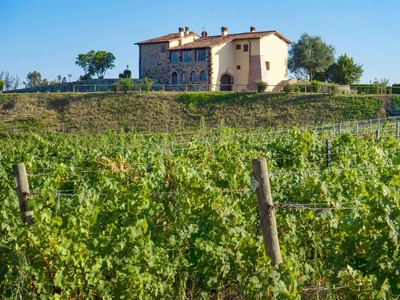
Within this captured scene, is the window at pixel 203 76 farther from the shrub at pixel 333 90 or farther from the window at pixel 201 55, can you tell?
the shrub at pixel 333 90

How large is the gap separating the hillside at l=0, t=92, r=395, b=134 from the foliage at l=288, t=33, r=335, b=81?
14156 mm

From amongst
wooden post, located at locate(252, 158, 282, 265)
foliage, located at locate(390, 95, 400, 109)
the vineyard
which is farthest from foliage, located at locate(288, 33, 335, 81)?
wooden post, located at locate(252, 158, 282, 265)

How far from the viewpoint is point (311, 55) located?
58156 mm

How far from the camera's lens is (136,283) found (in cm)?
586

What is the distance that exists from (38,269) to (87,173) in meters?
4.79

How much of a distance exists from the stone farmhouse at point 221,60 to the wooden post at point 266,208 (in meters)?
44.6

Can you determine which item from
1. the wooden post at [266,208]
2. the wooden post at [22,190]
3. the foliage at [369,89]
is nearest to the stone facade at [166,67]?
the foliage at [369,89]

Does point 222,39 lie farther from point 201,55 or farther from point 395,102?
point 395,102

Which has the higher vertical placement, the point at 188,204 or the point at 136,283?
the point at 188,204

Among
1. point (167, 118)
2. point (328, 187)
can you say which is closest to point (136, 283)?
point (328, 187)

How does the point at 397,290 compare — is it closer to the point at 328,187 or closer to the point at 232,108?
the point at 328,187

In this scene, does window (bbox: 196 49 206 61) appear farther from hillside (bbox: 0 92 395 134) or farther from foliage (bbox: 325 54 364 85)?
foliage (bbox: 325 54 364 85)

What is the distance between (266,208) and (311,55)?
178 feet

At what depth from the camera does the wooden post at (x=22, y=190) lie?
6.74 metres
